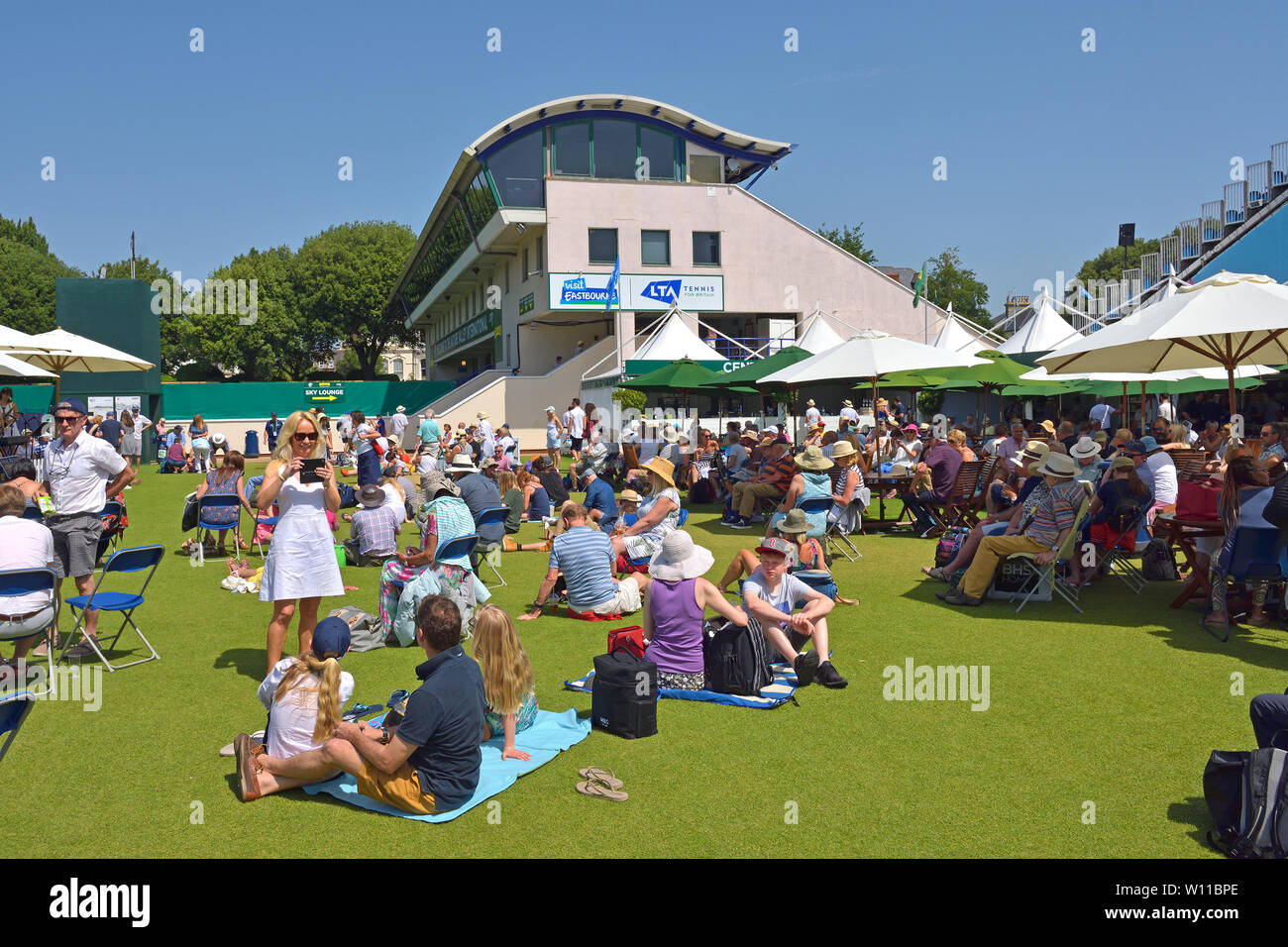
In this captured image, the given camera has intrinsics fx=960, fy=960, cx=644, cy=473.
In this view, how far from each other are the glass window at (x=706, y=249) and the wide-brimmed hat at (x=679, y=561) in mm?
32358

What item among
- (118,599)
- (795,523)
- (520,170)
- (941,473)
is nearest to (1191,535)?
(795,523)

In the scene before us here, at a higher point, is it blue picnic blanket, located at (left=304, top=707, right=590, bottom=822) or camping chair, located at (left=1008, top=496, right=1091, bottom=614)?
camping chair, located at (left=1008, top=496, right=1091, bottom=614)

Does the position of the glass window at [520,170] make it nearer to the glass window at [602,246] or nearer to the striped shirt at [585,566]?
the glass window at [602,246]

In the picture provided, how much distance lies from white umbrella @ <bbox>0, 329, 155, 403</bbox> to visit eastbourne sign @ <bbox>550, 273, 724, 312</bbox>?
21215 mm

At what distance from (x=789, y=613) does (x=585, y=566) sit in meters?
2.39

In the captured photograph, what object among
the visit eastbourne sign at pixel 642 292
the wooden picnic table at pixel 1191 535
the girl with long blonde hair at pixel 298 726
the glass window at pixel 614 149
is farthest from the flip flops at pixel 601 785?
the glass window at pixel 614 149

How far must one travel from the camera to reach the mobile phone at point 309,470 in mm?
6297

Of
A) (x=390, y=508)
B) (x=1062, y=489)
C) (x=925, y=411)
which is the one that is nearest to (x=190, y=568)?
(x=390, y=508)

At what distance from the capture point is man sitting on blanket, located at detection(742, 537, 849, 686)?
6.59 m

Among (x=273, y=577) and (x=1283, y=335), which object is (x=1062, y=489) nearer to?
(x=1283, y=335)

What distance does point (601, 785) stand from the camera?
4.88 meters

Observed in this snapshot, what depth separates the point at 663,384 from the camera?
18688 millimetres

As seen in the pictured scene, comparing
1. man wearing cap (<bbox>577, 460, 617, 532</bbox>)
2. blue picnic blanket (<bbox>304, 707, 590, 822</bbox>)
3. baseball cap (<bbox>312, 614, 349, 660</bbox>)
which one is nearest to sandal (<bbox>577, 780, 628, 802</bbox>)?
blue picnic blanket (<bbox>304, 707, 590, 822</bbox>)

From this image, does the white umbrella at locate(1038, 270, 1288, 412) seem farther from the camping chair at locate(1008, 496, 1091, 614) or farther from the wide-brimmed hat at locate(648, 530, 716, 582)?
the wide-brimmed hat at locate(648, 530, 716, 582)
